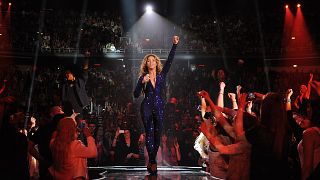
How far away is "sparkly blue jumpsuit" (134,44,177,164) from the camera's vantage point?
24.2 feet

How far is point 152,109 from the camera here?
7391 millimetres

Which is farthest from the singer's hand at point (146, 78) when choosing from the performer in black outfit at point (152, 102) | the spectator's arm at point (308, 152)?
the spectator's arm at point (308, 152)

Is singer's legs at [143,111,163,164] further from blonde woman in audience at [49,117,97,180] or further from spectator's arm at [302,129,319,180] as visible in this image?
spectator's arm at [302,129,319,180]

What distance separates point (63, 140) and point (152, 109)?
2844mm

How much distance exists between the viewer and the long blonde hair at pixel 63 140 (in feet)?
15.2

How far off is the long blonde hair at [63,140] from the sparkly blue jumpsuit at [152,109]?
272 cm

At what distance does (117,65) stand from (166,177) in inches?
657

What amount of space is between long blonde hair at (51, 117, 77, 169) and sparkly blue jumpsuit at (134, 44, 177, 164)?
8.93ft

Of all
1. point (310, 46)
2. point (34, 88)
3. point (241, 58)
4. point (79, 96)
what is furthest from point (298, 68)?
point (79, 96)

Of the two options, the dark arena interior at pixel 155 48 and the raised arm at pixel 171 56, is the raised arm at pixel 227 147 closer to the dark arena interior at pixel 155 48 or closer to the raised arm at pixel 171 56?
the raised arm at pixel 171 56

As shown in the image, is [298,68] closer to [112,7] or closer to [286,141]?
[112,7]

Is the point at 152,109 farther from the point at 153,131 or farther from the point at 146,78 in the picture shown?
the point at 146,78

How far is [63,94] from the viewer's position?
316 inches

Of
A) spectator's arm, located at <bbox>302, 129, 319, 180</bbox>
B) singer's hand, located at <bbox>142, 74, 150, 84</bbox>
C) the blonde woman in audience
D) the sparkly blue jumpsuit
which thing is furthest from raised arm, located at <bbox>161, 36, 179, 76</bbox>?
spectator's arm, located at <bbox>302, 129, 319, 180</bbox>
